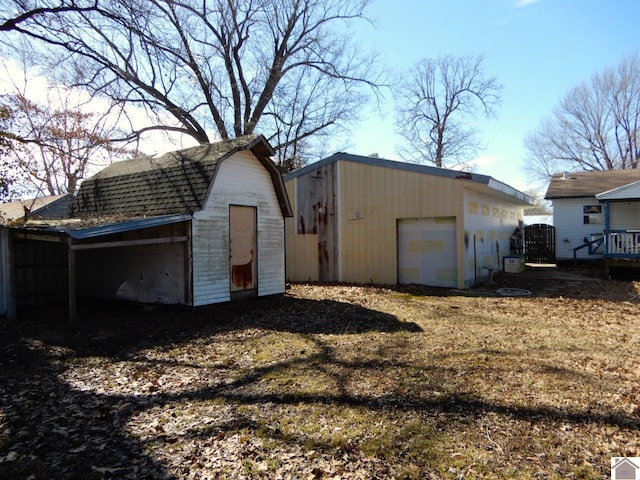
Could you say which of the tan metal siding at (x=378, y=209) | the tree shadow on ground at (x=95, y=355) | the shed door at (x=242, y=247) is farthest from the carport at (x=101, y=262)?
the tan metal siding at (x=378, y=209)

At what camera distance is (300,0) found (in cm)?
2352

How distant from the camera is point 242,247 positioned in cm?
1030

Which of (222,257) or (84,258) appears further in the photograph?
(84,258)

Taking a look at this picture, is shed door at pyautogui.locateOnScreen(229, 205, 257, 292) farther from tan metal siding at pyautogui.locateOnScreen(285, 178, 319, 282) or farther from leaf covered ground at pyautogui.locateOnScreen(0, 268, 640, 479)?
tan metal siding at pyautogui.locateOnScreen(285, 178, 319, 282)

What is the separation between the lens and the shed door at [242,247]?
1005 cm

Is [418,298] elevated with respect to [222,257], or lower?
lower

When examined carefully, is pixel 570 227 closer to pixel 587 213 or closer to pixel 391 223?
pixel 587 213

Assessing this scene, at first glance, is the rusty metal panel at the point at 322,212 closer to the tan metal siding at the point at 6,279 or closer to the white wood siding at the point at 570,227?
the tan metal siding at the point at 6,279

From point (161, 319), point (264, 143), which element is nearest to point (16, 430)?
point (161, 319)

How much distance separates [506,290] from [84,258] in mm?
12416

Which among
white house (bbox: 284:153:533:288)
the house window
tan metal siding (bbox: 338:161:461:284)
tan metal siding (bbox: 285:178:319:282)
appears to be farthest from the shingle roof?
tan metal siding (bbox: 285:178:319:282)

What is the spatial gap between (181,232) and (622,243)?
14.9 m

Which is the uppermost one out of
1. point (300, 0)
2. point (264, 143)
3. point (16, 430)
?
point (300, 0)

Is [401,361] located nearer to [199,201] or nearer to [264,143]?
[199,201]
